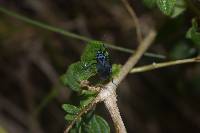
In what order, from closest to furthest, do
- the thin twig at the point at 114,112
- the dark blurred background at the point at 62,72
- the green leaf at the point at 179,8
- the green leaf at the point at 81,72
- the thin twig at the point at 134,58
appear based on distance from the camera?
1. the thin twig at the point at 114,112
2. the green leaf at the point at 81,72
3. the thin twig at the point at 134,58
4. the green leaf at the point at 179,8
5. the dark blurred background at the point at 62,72

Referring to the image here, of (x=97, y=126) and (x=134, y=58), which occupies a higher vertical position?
(x=134, y=58)

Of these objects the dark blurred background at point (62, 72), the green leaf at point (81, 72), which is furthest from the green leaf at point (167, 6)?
the dark blurred background at point (62, 72)

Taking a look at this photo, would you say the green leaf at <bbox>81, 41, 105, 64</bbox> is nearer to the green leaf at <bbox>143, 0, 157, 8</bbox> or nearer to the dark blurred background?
the green leaf at <bbox>143, 0, 157, 8</bbox>

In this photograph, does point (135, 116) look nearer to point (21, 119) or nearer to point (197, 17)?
point (21, 119)

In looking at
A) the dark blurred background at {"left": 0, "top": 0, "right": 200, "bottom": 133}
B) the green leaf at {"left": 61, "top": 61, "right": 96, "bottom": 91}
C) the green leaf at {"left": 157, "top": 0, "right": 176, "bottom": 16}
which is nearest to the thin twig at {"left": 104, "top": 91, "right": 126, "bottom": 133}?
the green leaf at {"left": 61, "top": 61, "right": 96, "bottom": 91}

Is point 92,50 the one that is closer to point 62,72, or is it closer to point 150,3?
point 150,3

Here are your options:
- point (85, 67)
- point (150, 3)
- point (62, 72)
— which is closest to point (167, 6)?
point (150, 3)

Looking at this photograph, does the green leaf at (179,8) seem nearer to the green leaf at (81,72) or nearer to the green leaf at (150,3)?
the green leaf at (150,3)

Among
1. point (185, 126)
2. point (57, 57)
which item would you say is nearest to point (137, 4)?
point (57, 57)
